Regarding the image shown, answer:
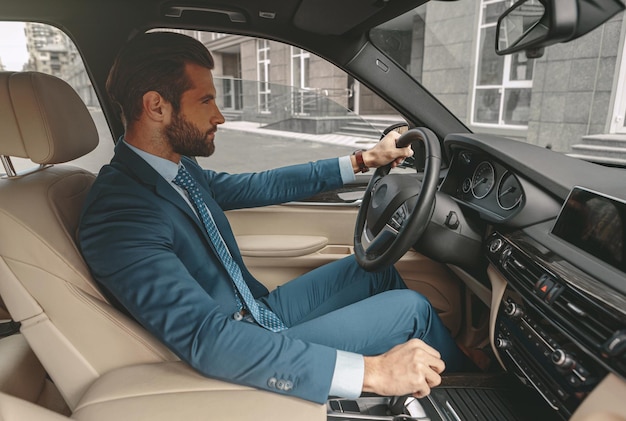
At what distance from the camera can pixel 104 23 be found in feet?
5.65

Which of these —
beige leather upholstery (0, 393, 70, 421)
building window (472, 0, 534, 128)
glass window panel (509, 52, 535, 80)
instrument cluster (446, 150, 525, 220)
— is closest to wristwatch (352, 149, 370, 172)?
instrument cluster (446, 150, 525, 220)

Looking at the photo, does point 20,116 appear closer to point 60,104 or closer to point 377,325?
point 60,104

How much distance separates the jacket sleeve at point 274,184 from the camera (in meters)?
1.74

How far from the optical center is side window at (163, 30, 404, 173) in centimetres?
205

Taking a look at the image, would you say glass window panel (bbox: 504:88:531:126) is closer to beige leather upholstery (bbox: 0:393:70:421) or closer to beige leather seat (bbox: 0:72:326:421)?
beige leather seat (bbox: 0:72:326:421)

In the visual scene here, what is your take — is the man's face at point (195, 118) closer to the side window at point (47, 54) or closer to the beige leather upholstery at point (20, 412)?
the side window at point (47, 54)

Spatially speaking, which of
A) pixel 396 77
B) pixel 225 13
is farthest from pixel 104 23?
pixel 396 77

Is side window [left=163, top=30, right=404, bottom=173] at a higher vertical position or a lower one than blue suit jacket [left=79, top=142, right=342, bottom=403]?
higher

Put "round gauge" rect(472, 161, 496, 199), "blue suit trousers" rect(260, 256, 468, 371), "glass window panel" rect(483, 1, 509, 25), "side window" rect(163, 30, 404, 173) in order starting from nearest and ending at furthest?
"blue suit trousers" rect(260, 256, 468, 371), "round gauge" rect(472, 161, 496, 199), "side window" rect(163, 30, 404, 173), "glass window panel" rect(483, 1, 509, 25)

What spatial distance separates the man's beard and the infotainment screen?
941mm

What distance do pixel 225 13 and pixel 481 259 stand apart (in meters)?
1.27

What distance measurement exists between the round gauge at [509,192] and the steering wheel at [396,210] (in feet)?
0.82

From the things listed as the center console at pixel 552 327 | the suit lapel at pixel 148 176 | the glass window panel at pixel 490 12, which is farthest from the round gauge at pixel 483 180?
the glass window panel at pixel 490 12

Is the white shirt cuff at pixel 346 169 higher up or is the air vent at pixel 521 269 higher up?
Answer: the white shirt cuff at pixel 346 169
